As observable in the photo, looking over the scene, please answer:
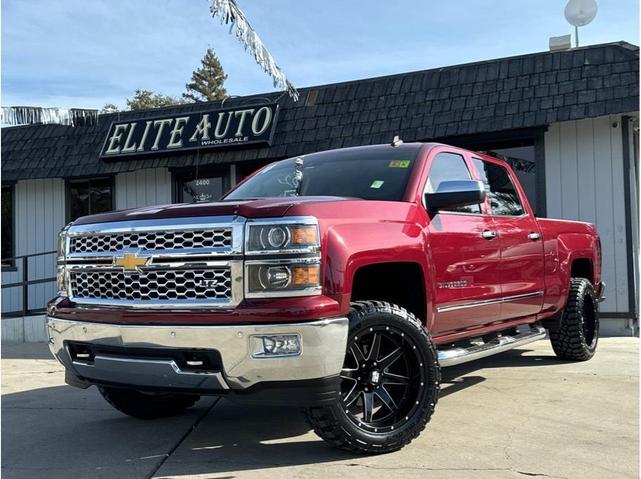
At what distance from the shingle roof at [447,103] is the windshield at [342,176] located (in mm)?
5184

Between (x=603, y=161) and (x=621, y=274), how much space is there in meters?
1.67

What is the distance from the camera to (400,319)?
3.96 m

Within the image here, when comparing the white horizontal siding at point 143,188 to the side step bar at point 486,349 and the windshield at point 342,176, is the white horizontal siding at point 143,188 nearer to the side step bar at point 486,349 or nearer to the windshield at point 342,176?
the windshield at point 342,176

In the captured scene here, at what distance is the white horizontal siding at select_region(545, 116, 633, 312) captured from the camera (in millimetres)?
9961

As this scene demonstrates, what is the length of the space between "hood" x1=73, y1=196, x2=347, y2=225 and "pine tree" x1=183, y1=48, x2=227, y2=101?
56.9m

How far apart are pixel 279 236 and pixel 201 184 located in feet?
33.7

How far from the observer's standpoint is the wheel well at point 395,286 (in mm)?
4327

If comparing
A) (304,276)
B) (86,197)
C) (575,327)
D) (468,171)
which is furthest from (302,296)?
(86,197)

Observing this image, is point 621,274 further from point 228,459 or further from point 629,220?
point 228,459

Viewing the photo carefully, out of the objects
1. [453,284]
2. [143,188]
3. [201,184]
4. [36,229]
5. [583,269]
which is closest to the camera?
[453,284]

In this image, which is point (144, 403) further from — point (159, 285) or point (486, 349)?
point (486, 349)

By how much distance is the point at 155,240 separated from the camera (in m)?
3.78

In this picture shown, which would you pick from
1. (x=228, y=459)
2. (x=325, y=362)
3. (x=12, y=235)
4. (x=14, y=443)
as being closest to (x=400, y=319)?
(x=325, y=362)

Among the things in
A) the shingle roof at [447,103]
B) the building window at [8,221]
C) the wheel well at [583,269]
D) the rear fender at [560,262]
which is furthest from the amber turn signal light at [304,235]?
the building window at [8,221]
